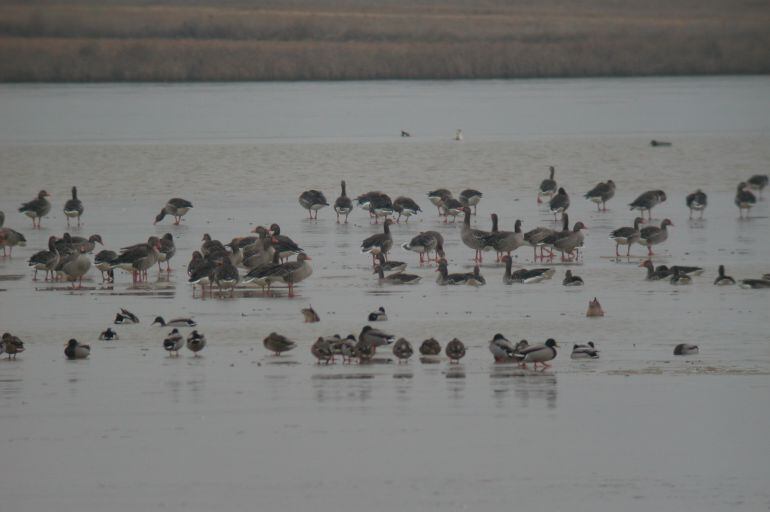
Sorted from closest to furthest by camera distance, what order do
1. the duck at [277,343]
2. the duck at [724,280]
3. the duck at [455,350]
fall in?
the duck at [455,350]
the duck at [277,343]
the duck at [724,280]

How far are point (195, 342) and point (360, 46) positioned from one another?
85968 mm

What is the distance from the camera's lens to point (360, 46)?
10044 cm

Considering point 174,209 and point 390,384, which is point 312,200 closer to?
point 174,209

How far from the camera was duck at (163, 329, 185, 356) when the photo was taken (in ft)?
51.6

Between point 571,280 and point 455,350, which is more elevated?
point 571,280

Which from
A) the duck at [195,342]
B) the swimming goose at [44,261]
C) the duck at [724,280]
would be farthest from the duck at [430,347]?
the swimming goose at [44,261]

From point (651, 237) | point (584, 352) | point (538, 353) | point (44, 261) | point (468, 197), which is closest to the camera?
point (538, 353)

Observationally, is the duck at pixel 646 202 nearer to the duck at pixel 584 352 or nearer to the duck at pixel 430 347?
the duck at pixel 584 352

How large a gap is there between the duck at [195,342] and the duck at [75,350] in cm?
105

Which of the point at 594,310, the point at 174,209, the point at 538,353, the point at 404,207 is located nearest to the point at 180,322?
the point at 538,353

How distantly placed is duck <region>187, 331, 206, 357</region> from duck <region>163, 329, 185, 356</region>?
0.31 feet

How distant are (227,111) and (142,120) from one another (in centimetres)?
838

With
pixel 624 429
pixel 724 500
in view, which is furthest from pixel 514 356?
pixel 724 500

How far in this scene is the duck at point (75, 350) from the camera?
15602 millimetres
